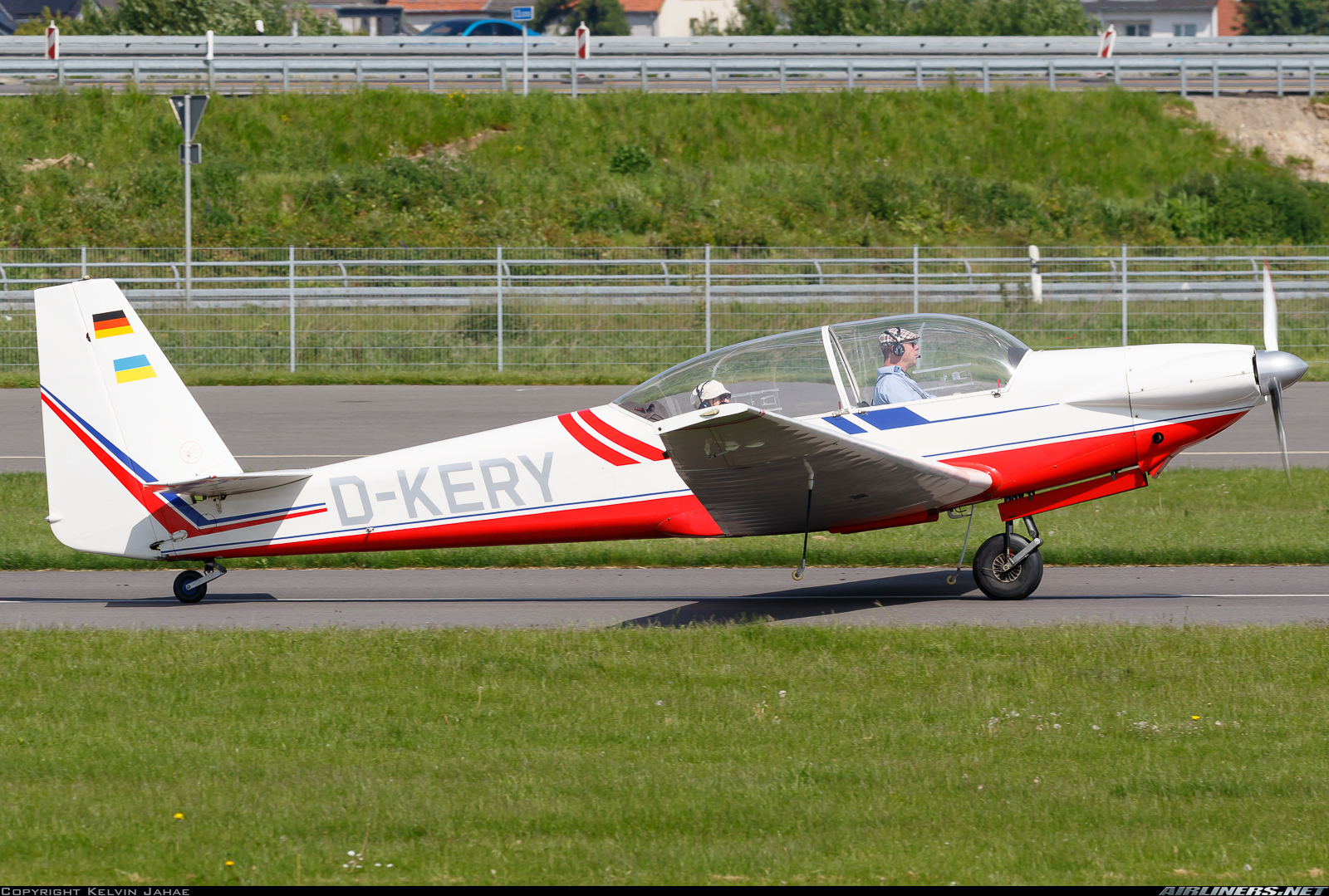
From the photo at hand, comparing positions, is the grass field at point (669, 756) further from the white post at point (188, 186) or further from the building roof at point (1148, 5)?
the building roof at point (1148, 5)

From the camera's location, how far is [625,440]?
891cm

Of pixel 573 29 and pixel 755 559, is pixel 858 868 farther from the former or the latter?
pixel 573 29

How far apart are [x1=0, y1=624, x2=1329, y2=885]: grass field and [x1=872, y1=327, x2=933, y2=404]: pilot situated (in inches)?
66.6

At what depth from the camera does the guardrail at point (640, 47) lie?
130ft

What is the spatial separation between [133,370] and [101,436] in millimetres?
513

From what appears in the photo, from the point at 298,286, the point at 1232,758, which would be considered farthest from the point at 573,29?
the point at 1232,758

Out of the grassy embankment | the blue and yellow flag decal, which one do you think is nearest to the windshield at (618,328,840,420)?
the blue and yellow flag decal

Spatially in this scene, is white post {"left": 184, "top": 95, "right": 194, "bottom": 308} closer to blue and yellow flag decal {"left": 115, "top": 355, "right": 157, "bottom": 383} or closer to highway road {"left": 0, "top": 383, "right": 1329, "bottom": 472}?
highway road {"left": 0, "top": 383, "right": 1329, "bottom": 472}

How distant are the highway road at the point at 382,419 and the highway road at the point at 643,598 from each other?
4819 millimetres

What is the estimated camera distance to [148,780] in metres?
5.83

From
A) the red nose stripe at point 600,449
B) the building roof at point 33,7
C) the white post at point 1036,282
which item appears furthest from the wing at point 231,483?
the building roof at point 33,7

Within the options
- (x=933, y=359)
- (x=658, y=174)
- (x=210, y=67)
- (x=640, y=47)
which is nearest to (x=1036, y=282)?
(x=658, y=174)

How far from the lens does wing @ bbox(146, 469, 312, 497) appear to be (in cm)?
887

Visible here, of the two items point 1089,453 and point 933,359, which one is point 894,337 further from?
point 1089,453
